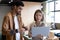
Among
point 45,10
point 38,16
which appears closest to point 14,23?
point 38,16

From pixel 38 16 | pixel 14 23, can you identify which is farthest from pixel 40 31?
pixel 14 23

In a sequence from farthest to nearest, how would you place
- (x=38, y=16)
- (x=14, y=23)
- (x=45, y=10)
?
(x=45, y=10), (x=14, y=23), (x=38, y=16)

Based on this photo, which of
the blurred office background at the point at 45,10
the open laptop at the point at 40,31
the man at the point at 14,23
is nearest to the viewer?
the open laptop at the point at 40,31

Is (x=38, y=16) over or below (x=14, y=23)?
over

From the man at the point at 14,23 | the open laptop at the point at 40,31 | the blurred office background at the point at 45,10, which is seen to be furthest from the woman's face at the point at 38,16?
the blurred office background at the point at 45,10

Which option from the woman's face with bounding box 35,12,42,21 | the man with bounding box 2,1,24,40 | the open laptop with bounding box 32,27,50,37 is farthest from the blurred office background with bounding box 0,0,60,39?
the open laptop with bounding box 32,27,50,37

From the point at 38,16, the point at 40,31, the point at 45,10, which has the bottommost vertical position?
the point at 40,31

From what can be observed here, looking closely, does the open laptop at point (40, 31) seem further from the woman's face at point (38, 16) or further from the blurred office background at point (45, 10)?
the blurred office background at point (45, 10)

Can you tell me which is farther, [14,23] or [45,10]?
[45,10]

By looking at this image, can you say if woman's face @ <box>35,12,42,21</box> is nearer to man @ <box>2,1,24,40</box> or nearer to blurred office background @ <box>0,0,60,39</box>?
man @ <box>2,1,24,40</box>

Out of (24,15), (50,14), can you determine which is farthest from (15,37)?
(50,14)

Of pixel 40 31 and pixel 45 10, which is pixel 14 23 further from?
pixel 45 10

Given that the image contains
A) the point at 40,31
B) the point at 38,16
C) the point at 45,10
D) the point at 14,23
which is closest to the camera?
the point at 40,31

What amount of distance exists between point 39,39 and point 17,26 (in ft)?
2.89
